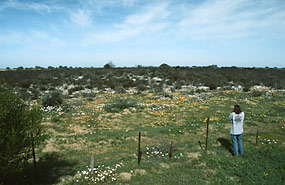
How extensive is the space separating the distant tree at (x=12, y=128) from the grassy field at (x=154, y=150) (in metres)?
1.28

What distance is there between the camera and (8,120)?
470cm

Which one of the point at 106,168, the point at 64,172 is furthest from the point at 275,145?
the point at 64,172

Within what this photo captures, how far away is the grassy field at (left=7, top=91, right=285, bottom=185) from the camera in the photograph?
5.97 m

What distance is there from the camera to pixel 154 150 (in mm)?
8094

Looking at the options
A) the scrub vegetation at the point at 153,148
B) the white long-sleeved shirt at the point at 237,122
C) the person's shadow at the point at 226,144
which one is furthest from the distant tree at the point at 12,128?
the person's shadow at the point at 226,144

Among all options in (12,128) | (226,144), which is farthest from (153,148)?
(12,128)

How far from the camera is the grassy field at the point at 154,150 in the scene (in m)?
5.97

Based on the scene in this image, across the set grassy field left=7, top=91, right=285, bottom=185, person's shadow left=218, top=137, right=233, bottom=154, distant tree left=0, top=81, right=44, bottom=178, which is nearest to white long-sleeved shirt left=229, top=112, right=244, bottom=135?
grassy field left=7, top=91, right=285, bottom=185

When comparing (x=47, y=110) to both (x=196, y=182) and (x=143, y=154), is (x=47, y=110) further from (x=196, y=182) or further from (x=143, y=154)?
(x=196, y=182)

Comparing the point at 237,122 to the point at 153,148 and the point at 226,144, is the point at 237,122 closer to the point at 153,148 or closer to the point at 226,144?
the point at 226,144

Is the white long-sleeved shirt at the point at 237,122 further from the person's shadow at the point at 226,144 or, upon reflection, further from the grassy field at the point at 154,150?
the person's shadow at the point at 226,144

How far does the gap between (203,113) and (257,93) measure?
11.2 meters

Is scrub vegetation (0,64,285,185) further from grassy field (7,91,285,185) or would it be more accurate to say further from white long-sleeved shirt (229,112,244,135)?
white long-sleeved shirt (229,112,244,135)

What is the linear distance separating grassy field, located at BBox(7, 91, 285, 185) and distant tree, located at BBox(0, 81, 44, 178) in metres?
1.28
